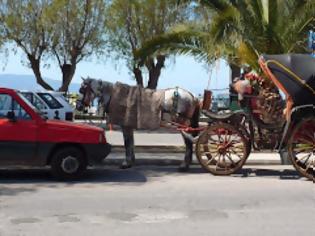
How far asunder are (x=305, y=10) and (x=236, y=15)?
70.8 inches

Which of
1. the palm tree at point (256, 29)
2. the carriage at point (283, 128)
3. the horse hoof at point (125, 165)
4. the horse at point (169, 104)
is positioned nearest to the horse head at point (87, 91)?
the horse at point (169, 104)

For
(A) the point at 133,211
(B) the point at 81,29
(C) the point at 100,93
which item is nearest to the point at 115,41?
(B) the point at 81,29

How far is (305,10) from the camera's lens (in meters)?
17.3

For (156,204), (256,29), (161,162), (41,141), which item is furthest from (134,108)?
(256,29)

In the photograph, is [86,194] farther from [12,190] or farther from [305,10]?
[305,10]

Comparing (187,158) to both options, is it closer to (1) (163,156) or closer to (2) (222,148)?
(2) (222,148)

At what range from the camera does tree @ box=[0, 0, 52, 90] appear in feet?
115

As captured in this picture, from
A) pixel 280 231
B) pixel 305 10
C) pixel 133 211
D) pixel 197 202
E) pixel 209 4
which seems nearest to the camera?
pixel 280 231

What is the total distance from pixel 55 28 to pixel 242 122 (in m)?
24.0

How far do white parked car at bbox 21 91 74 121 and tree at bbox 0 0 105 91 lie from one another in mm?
12961

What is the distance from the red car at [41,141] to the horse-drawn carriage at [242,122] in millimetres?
1736

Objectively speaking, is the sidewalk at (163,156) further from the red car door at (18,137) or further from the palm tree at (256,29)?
the red car door at (18,137)

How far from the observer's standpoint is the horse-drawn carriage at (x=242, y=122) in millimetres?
12086

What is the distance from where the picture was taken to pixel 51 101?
22.4m
